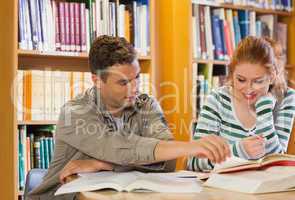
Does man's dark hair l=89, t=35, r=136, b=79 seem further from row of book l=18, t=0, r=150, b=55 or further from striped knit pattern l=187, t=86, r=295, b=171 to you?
row of book l=18, t=0, r=150, b=55

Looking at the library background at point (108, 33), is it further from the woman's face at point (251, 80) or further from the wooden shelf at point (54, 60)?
the woman's face at point (251, 80)

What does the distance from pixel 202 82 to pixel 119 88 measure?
49.4 inches

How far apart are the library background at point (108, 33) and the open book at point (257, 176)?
90 centimetres

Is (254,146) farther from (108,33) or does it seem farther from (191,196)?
(108,33)

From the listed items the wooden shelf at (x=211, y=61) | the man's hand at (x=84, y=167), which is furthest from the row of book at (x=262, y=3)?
the man's hand at (x=84, y=167)

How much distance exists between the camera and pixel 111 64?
6.27 ft

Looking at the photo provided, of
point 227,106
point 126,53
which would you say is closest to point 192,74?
point 227,106

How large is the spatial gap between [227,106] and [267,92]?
0.19 metres

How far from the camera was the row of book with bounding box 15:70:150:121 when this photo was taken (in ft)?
8.32

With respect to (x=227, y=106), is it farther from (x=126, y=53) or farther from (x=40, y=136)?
(x=40, y=136)

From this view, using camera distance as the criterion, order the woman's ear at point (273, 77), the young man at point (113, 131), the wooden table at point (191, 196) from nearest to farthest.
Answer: the wooden table at point (191, 196), the young man at point (113, 131), the woman's ear at point (273, 77)

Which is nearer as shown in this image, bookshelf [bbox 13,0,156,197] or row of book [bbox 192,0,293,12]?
bookshelf [bbox 13,0,156,197]

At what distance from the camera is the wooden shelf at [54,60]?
8.56ft

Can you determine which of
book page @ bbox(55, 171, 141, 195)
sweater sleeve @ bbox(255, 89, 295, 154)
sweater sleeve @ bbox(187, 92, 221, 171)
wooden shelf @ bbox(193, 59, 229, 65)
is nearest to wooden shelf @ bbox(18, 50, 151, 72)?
wooden shelf @ bbox(193, 59, 229, 65)
